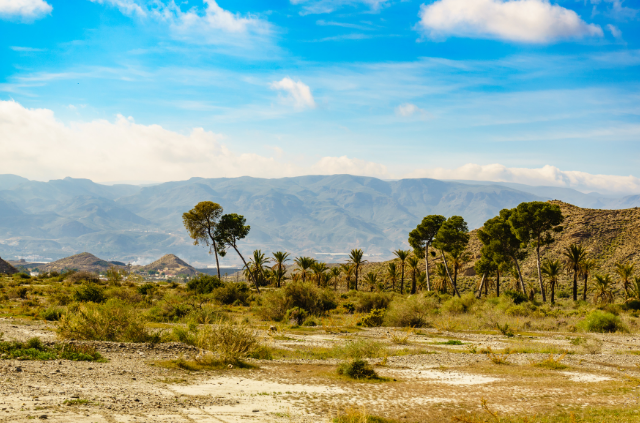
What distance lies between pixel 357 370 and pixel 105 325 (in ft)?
37.4

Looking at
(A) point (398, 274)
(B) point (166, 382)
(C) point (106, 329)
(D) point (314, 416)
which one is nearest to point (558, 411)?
(D) point (314, 416)

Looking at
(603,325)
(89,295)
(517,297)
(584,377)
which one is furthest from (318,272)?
A: (584,377)

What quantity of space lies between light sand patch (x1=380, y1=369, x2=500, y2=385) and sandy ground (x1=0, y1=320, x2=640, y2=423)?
0.12ft

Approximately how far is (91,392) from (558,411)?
12145 millimetres

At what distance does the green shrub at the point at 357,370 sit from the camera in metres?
14.7

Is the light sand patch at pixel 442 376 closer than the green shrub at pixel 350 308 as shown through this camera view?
Yes

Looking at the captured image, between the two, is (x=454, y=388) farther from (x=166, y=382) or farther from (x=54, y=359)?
→ (x=54, y=359)

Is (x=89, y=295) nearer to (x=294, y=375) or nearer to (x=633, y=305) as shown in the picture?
(x=294, y=375)

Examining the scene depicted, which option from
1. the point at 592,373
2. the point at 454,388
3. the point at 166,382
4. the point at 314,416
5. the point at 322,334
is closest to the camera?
the point at 314,416

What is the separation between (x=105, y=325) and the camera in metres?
18.3

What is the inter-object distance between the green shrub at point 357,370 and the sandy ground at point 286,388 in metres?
0.63

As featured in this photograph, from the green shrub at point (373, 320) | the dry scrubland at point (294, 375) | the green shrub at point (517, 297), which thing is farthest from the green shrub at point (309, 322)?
the green shrub at point (517, 297)

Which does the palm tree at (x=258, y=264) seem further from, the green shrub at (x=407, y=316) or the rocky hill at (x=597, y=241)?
the green shrub at (x=407, y=316)

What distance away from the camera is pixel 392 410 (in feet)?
35.9
